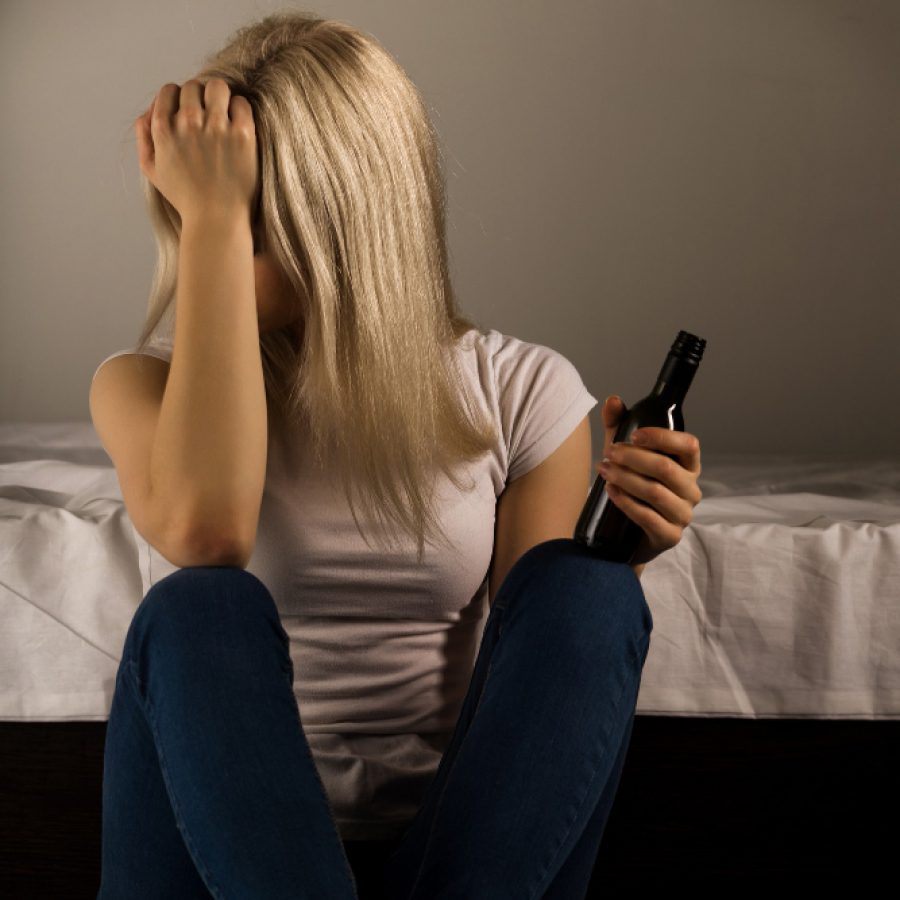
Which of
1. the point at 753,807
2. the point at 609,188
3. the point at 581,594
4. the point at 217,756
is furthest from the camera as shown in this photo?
the point at 609,188

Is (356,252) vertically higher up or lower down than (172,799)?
higher up

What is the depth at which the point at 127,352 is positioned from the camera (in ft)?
3.69

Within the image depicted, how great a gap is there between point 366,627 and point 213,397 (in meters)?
0.28

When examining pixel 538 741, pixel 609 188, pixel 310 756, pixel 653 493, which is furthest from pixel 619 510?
pixel 609 188

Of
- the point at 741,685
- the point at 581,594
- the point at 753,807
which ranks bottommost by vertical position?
the point at 753,807

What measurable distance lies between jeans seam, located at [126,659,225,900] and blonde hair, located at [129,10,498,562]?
268 mm

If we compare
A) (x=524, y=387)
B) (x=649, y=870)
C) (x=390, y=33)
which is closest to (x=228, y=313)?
(x=524, y=387)

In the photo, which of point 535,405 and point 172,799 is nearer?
point 172,799

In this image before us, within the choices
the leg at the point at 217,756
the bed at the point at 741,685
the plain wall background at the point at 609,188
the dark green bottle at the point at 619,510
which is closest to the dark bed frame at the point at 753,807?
the bed at the point at 741,685

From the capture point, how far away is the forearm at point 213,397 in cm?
96

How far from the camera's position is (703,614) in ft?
4.30

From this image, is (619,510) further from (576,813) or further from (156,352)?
(156,352)

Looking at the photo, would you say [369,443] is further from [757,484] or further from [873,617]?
[757,484]

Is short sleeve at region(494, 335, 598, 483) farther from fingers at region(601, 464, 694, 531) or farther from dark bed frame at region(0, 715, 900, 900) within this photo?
dark bed frame at region(0, 715, 900, 900)
